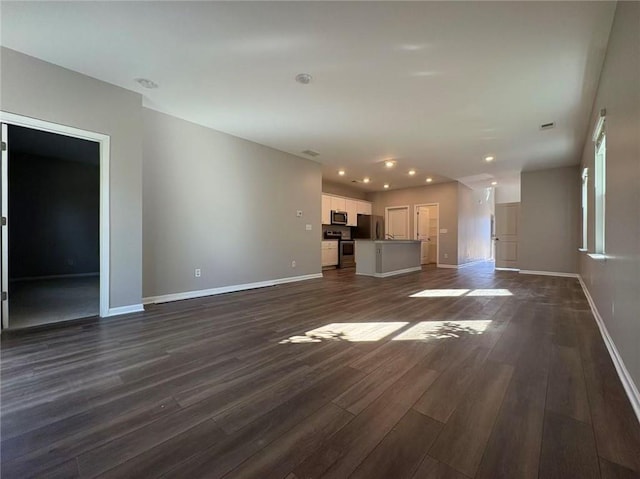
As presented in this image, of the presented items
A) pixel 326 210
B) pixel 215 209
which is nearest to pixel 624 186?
pixel 215 209

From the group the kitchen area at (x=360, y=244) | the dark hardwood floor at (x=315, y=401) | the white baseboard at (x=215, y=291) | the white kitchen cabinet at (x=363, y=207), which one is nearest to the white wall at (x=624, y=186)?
the dark hardwood floor at (x=315, y=401)

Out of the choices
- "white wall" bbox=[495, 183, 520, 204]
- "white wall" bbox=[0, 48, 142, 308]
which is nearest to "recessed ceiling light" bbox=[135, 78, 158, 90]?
"white wall" bbox=[0, 48, 142, 308]

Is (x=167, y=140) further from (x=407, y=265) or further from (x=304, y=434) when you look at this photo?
(x=407, y=265)

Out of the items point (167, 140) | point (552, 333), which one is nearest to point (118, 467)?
point (552, 333)

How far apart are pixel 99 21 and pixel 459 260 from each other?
30.8 feet

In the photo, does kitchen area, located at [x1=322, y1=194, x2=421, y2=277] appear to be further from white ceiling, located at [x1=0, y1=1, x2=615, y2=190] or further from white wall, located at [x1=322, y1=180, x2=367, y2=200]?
white ceiling, located at [x1=0, y1=1, x2=615, y2=190]

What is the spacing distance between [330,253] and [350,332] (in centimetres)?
578

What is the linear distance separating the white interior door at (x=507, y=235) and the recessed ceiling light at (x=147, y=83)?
8.83 m

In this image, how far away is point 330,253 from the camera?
27.8 ft

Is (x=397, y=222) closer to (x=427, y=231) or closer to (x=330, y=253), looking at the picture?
(x=427, y=231)

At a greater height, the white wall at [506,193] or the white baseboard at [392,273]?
the white wall at [506,193]

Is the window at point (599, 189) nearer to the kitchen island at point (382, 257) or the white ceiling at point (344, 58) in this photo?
the white ceiling at point (344, 58)

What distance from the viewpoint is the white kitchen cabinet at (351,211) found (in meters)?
9.20

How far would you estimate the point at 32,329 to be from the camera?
277cm
